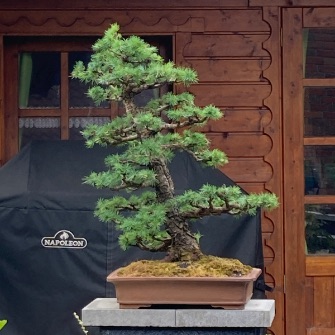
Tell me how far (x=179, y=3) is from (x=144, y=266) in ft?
9.67

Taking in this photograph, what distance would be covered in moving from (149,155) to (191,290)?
66cm

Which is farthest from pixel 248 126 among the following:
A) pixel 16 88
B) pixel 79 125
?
pixel 16 88

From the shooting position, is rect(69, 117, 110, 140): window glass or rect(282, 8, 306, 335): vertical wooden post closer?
rect(282, 8, 306, 335): vertical wooden post

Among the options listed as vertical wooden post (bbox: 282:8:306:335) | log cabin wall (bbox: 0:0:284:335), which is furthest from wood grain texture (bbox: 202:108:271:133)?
vertical wooden post (bbox: 282:8:306:335)

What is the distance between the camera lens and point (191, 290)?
460cm

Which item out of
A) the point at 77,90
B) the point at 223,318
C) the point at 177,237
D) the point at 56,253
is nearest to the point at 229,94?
the point at 77,90

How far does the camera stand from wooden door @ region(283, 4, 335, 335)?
7.12m

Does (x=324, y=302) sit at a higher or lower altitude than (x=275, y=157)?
lower

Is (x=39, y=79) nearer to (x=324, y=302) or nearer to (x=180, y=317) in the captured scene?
(x=324, y=302)

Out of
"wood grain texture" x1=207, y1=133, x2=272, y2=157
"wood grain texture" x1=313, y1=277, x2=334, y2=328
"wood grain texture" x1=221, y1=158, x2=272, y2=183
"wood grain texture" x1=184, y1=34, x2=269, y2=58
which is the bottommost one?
"wood grain texture" x1=313, y1=277, x2=334, y2=328

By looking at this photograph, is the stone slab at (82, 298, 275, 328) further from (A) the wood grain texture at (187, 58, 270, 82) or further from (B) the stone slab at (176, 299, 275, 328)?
(A) the wood grain texture at (187, 58, 270, 82)

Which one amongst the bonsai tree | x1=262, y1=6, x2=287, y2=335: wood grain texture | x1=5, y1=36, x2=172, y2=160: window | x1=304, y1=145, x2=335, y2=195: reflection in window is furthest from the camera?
x1=5, y1=36, x2=172, y2=160: window

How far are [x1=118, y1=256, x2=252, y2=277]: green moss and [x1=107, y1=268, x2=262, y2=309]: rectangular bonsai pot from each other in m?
0.05

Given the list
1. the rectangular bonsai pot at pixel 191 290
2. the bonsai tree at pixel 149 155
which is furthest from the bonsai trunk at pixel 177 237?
the rectangular bonsai pot at pixel 191 290
